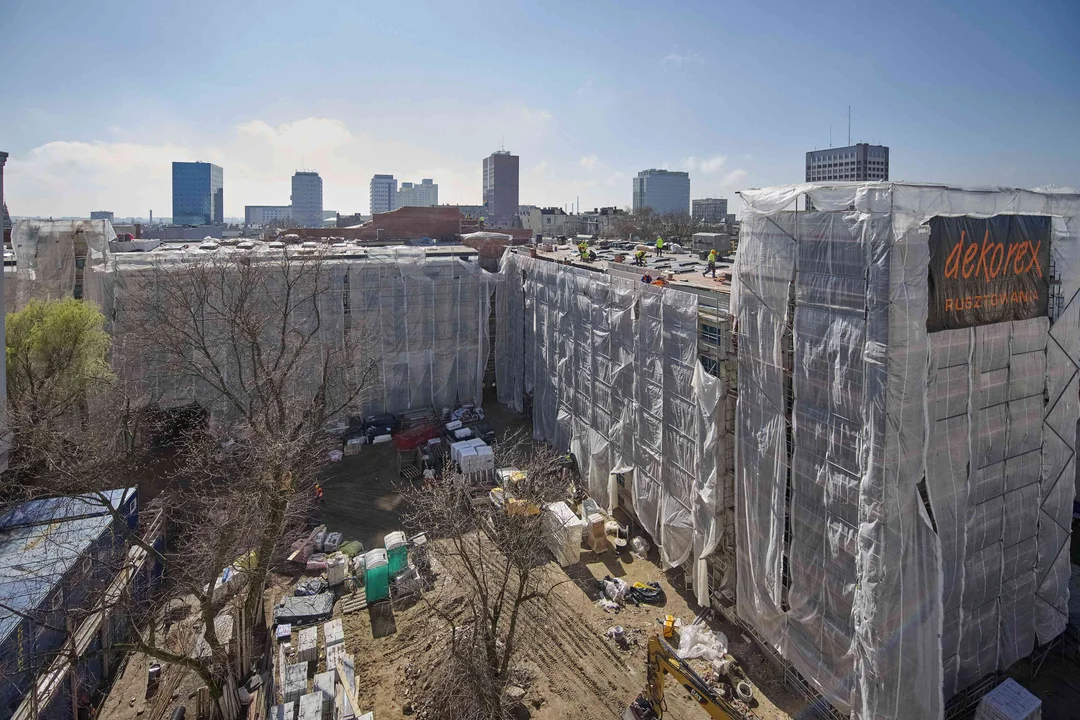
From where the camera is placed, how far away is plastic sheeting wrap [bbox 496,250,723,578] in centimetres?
1366

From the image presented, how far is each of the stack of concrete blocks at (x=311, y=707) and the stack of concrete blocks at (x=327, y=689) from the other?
11 cm

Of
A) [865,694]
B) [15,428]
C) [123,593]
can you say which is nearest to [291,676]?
[123,593]

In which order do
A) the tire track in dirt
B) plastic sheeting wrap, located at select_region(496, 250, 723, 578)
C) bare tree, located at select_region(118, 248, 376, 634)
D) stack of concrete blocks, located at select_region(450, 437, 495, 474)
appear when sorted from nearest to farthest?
1. the tire track in dirt
2. plastic sheeting wrap, located at select_region(496, 250, 723, 578)
3. bare tree, located at select_region(118, 248, 376, 634)
4. stack of concrete blocks, located at select_region(450, 437, 495, 474)

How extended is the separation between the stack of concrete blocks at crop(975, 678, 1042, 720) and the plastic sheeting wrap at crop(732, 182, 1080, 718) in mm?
644

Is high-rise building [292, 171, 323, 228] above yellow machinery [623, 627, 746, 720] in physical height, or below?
above

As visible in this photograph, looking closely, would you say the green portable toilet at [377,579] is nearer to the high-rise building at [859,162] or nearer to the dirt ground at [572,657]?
the dirt ground at [572,657]

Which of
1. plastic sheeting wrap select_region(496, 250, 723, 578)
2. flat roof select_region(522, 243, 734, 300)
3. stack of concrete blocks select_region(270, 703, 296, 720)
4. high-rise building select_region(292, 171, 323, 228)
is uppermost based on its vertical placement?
high-rise building select_region(292, 171, 323, 228)

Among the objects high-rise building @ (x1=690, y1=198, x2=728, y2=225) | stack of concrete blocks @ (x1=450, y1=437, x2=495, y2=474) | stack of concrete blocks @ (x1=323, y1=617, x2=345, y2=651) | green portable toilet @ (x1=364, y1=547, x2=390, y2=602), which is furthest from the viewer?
high-rise building @ (x1=690, y1=198, x2=728, y2=225)

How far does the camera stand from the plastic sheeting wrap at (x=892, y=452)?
9.09 m

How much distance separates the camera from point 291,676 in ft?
37.7

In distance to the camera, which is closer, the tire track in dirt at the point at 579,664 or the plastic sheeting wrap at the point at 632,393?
the tire track in dirt at the point at 579,664

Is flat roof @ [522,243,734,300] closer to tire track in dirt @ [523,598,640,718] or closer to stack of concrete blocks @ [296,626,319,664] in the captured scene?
tire track in dirt @ [523,598,640,718]

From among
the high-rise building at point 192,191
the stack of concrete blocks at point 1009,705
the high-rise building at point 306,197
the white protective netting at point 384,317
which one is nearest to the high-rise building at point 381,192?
the high-rise building at point 306,197

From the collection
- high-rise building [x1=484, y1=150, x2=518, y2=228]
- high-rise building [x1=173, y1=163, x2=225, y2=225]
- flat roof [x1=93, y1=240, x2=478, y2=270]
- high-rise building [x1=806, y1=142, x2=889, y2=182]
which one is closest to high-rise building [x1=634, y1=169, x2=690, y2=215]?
high-rise building [x1=484, y1=150, x2=518, y2=228]
